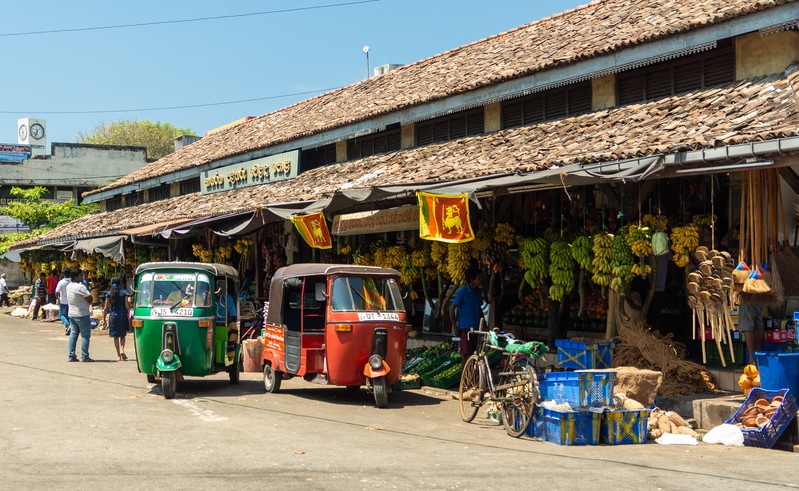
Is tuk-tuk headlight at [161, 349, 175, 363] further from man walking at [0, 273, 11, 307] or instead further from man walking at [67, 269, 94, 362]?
man walking at [0, 273, 11, 307]

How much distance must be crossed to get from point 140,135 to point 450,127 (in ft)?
215

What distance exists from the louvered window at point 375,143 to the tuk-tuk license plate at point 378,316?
27.1ft

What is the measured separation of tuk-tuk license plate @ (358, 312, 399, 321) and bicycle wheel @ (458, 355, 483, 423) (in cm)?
158

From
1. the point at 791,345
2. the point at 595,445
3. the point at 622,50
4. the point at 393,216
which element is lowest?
the point at 595,445

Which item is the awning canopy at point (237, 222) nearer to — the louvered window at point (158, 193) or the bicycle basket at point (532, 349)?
the bicycle basket at point (532, 349)

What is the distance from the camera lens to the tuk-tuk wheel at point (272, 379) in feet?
44.8

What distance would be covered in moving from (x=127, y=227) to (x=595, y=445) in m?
20.4

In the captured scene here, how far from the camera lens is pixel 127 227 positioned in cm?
2670

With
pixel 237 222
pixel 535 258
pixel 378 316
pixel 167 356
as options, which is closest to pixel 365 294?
pixel 378 316

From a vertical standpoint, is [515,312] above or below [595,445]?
above

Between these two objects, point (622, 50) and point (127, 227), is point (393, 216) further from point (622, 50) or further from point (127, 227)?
point (127, 227)

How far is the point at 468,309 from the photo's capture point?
1440 centimetres

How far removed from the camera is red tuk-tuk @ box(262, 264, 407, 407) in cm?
1221

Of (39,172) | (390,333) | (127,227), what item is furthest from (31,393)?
(39,172)
